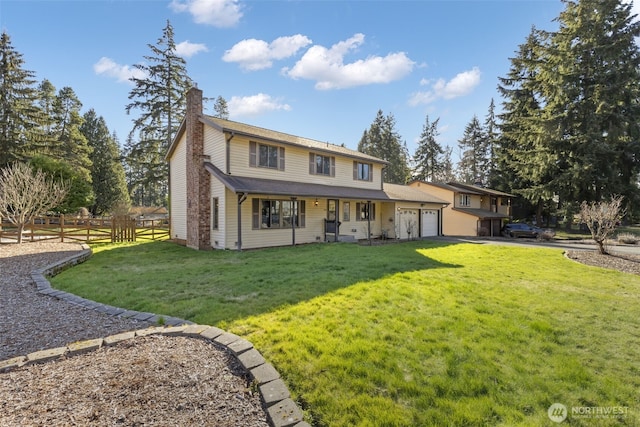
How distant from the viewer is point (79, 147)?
3212cm

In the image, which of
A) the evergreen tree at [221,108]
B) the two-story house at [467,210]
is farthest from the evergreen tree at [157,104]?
the two-story house at [467,210]

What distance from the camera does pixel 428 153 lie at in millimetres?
46250

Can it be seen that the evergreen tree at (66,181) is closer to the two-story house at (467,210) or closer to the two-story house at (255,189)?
the two-story house at (255,189)

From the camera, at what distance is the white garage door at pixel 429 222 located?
21736mm

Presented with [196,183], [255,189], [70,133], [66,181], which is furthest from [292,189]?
[70,133]

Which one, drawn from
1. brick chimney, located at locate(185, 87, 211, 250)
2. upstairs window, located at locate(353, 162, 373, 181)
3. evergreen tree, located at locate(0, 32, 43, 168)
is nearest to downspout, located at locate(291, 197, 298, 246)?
brick chimney, located at locate(185, 87, 211, 250)

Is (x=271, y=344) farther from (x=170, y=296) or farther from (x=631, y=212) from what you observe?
(x=631, y=212)

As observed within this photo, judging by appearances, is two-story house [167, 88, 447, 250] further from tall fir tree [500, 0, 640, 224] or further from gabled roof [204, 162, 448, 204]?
tall fir tree [500, 0, 640, 224]

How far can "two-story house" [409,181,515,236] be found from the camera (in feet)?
82.0

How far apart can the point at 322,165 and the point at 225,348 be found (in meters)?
14.3

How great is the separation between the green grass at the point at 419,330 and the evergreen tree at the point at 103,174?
3237cm

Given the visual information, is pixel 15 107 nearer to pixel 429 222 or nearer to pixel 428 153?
pixel 429 222

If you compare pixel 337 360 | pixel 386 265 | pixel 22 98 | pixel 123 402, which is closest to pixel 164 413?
pixel 123 402

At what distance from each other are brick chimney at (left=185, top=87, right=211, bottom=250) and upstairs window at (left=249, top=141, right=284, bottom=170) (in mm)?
2220
